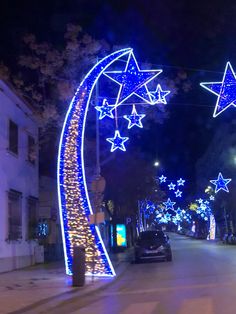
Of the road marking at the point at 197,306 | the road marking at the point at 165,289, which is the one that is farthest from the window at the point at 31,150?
the road marking at the point at 197,306

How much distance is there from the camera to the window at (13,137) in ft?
80.3

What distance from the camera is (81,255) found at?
1730 cm

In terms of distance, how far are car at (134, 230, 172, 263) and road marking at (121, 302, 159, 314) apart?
17.0 m

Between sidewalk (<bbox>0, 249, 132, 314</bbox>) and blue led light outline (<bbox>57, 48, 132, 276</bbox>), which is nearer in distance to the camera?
sidewalk (<bbox>0, 249, 132, 314</bbox>)

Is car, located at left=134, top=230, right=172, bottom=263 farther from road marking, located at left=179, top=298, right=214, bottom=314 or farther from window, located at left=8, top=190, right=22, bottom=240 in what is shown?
road marking, located at left=179, top=298, right=214, bottom=314

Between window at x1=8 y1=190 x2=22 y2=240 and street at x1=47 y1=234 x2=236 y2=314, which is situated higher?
window at x1=8 y1=190 x2=22 y2=240

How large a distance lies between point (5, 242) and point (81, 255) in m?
6.58

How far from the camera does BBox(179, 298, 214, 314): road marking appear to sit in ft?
36.3

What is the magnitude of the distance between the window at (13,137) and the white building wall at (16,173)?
234 mm

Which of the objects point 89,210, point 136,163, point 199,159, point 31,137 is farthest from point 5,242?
point 199,159

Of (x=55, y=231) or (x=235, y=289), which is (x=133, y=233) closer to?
(x=55, y=231)

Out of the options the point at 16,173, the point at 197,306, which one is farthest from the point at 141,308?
the point at 16,173

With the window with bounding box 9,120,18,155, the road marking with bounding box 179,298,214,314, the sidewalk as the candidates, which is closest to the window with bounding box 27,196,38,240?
the window with bounding box 9,120,18,155

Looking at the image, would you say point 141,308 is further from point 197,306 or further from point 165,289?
point 165,289
